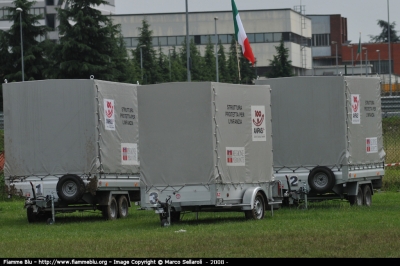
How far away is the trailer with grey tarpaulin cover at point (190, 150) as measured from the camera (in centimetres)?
2344

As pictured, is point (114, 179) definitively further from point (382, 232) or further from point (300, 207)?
point (382, 232)

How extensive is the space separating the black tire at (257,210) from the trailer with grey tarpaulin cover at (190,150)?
0.09 feet

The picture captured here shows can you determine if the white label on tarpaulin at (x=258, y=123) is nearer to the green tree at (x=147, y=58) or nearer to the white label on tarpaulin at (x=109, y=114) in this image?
the white label on tarpaulin at (x=109, y=114)

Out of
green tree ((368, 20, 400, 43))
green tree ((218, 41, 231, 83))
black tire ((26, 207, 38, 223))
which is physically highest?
green tree ((368, 20, 400, 43))

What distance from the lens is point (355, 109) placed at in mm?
29531

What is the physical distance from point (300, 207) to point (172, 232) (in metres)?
8.40

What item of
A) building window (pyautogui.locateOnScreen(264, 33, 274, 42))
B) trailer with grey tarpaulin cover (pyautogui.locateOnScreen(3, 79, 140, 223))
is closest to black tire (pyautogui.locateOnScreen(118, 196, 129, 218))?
trailer with grey tarpaulin cover (pyautogui.locateOnScreen(3, 79, 140, 223))

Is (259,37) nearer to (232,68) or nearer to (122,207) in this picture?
(232,68)

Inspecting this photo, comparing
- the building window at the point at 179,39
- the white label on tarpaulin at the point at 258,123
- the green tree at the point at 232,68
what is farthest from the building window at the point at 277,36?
the white label on tarpaulin at the point at 258,123

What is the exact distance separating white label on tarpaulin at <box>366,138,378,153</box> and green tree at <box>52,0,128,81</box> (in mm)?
32707

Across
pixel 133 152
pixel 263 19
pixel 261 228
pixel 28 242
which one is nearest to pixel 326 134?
pixel 133 152

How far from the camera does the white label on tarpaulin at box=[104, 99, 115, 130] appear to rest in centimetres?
2730

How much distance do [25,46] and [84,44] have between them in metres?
10.3

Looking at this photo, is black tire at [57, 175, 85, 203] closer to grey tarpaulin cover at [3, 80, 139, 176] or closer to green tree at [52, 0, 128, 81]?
grey tarpaulin cover at [3, 80, 139, 176]
